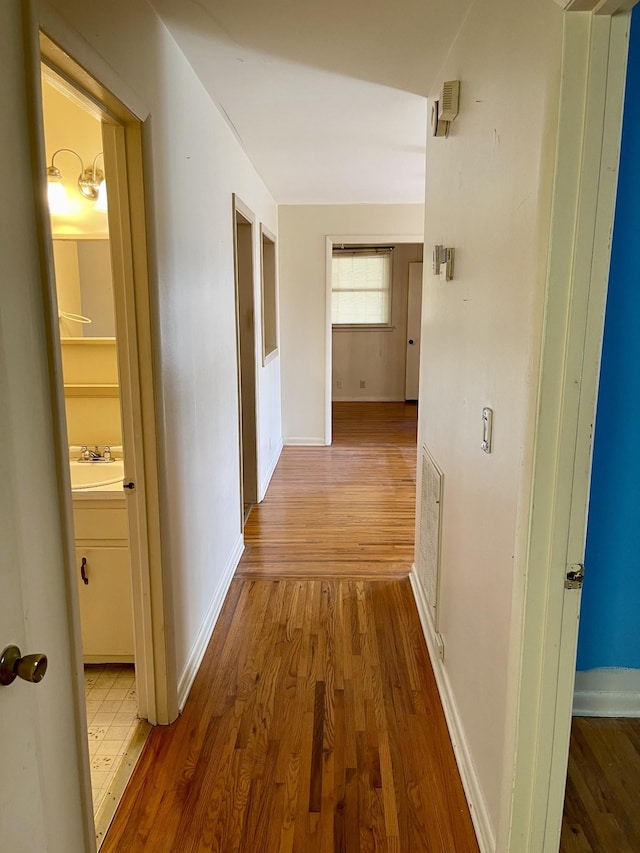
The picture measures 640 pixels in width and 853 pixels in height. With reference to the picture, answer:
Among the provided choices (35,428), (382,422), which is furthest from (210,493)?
(382,422)

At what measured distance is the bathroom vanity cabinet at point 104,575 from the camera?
2.11m

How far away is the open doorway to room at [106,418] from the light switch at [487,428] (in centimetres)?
103

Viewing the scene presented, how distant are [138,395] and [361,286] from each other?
23.2 ft

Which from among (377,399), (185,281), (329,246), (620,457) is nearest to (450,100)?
(185,281)

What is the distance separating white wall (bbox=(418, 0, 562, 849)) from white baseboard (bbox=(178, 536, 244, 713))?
3.20 feet

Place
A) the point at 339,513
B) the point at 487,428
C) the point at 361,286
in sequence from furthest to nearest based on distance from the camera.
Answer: the point at 361,286 → the point at 339,513 → the point at 487,428

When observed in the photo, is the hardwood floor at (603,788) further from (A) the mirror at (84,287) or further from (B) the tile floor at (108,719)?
(A) the mirror at (84,287)

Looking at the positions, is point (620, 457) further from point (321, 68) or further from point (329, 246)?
point (329, 246)

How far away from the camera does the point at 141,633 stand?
6.39 ft

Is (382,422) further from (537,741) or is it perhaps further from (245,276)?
(537,741)

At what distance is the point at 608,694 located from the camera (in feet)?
6.82

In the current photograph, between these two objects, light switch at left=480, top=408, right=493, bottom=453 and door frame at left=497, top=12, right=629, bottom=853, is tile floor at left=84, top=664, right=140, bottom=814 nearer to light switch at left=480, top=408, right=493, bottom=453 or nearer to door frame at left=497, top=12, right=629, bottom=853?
door frame at left=497, top=12, right=629, bottom=853

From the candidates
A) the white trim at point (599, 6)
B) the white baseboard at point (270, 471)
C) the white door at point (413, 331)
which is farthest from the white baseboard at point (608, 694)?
the white door at point (413, 331)

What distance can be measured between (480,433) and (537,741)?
773 mm
